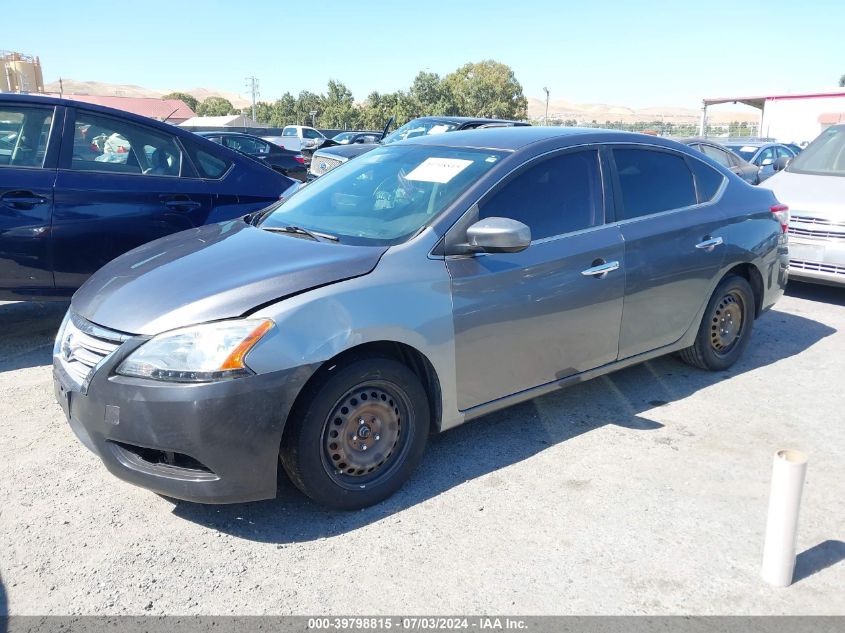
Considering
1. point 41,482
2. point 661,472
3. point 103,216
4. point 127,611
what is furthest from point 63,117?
point 661,472

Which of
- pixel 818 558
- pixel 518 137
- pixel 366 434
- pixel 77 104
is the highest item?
pixel 77 104

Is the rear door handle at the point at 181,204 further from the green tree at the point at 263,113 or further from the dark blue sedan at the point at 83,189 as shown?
the green tree at the point at 263,113

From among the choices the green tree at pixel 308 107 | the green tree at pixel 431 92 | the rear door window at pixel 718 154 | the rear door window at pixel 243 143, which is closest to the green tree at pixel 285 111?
the green tree at pixel 308 107

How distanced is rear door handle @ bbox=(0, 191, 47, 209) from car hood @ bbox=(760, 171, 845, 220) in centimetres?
674

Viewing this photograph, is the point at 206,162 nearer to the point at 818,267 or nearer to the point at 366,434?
the point at 366,434

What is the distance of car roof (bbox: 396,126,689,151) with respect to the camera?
4.07m

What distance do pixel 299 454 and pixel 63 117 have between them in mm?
3600

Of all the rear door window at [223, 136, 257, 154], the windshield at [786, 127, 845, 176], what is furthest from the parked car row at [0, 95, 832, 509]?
the rear door window at [223, 136, 257, 154]

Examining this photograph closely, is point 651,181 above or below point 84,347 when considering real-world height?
above

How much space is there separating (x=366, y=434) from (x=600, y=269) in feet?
5.48

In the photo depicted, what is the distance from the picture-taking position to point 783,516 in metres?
2.63

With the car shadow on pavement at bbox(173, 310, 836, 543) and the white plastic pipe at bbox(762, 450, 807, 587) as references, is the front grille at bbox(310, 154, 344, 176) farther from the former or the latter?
the white plastic pipe at bbox(762, 450, 807, 587)

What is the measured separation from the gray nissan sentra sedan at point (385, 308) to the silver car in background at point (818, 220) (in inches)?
110

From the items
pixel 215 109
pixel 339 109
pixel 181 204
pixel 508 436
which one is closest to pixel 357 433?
pixel 508 436
